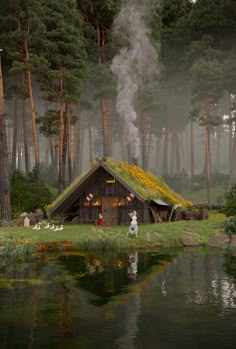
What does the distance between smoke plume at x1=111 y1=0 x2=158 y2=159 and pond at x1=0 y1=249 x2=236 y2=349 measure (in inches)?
1032

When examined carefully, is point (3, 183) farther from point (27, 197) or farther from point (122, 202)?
point (122, 202)

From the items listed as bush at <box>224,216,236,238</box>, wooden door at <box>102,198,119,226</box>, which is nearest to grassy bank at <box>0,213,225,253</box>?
bush at <box>224,216,236,238</box>

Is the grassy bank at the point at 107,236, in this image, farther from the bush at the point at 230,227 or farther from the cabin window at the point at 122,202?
the cabin window at the point at 122,202

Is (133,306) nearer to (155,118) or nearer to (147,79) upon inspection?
(147,79)

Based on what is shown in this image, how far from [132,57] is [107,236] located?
102 feet

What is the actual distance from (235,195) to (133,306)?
20531 mm

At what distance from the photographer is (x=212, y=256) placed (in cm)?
2522

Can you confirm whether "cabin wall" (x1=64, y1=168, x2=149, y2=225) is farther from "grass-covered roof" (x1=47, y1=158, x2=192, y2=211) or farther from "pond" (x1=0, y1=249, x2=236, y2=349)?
"pond" (x1=0, y1=249, x2=236, y2=349)

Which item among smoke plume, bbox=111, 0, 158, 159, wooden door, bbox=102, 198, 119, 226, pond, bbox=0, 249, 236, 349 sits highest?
smoke plume, bbox=111, 0, 158, 159

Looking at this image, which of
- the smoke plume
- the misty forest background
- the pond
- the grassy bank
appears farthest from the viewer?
the smoke plume

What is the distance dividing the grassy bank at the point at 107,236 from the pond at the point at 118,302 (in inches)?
83.1

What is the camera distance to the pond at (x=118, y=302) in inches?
486

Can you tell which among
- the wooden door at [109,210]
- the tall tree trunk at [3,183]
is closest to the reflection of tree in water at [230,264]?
the wooden door at [109,210]

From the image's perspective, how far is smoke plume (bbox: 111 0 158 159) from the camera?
49.5 meters
